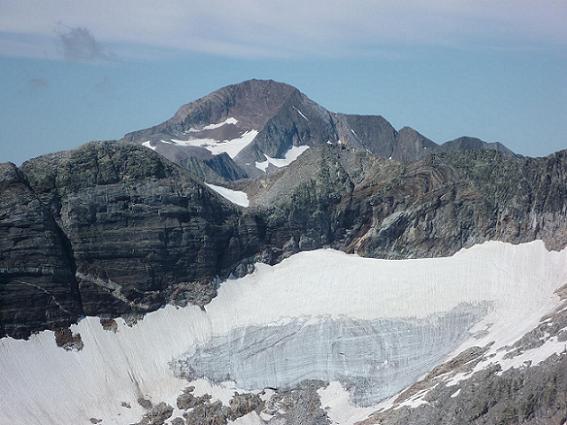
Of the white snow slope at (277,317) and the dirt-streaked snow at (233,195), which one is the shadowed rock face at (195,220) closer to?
the white snow slope at (277,317)

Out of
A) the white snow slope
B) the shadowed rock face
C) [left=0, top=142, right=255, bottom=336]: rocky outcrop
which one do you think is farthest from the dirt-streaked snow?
the white snow slope

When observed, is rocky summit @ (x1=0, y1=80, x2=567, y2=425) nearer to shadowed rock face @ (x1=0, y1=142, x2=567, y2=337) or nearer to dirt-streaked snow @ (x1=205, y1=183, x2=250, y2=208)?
shadowed rock face @ (x1=0, y1=142, x2=567, y2=337)

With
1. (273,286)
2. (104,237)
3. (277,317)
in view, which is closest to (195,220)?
(104,237)

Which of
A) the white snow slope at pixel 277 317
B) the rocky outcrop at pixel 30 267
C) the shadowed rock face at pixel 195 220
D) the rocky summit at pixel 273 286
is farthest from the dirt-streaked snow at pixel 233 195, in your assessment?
the rocky outcrop at pixel 30 267

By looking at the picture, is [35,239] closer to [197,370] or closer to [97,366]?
[97,366]

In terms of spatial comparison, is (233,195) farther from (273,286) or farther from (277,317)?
(277,317)

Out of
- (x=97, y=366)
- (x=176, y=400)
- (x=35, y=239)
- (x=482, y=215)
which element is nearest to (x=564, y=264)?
(x=482, y=215)

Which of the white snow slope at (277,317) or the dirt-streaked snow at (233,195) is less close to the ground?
the dirt-streaked snow at (233,195)
